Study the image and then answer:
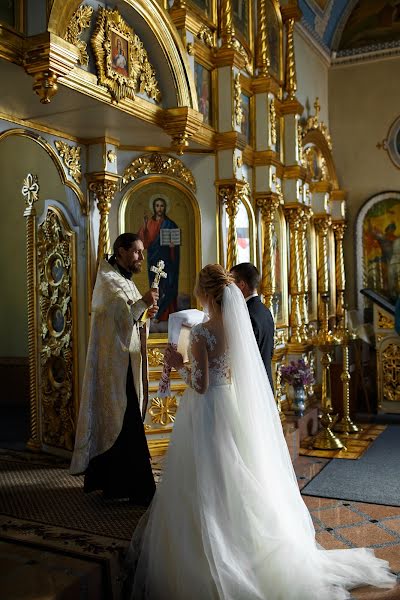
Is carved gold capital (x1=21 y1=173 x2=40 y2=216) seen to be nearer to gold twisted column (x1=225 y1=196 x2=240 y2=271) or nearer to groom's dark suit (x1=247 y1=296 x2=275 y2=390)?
gold twisted column (x1=225 y1=196 x2=240 y2=271)

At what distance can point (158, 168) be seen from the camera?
6.73m

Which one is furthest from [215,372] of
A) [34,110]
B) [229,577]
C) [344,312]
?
[344,312]

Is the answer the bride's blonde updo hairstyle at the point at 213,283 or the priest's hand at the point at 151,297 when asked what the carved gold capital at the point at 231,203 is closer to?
the priest's hand at the point at 151,297

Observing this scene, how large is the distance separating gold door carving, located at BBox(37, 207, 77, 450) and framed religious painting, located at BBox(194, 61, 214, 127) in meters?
1.88

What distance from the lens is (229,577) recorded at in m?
3.48

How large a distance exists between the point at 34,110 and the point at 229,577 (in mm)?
3727

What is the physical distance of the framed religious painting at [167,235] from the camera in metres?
6.73

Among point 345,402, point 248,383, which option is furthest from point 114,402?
point 345,402

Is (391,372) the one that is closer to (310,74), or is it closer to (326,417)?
(326,417)

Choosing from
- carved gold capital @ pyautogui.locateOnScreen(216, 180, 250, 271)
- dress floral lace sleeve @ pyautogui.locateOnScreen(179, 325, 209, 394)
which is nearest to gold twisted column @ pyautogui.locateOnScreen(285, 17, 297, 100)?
carved gold capital @ pyautogui.locateOnScreen(216, 180, 250, 271)

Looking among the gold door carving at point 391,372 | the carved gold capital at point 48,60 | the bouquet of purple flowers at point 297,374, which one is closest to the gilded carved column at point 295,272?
the bouquet of purple flowers at point 297,374

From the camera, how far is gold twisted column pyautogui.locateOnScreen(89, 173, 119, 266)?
20.0 ft

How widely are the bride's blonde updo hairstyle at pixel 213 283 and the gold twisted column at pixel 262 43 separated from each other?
16.1ft

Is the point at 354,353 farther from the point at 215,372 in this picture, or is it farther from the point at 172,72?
the point at 215,372
